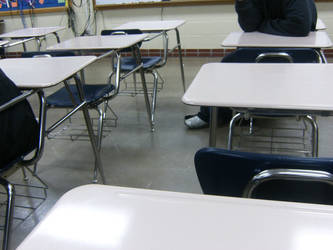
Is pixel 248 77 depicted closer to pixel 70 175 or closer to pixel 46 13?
pixel 70 175

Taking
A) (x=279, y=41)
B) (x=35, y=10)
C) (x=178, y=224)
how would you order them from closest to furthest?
1. (x=178, y=224)
2. (x=279, y=41)
3. (x=35, y=10)

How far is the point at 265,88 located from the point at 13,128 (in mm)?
973

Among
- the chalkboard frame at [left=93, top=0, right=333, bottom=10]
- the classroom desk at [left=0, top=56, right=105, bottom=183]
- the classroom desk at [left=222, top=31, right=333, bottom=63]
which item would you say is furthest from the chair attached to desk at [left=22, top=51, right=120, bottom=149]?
the chalkboard frame at [left=93, top=0, right=333, bottom=10]

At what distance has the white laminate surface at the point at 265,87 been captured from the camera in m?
0.99

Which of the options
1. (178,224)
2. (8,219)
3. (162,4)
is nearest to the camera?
(178,224)

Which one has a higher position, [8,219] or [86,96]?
[86,96]

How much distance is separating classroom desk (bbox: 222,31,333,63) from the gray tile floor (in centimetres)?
72

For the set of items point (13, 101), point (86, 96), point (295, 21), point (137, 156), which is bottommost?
point (137, 156)

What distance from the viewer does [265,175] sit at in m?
0.64

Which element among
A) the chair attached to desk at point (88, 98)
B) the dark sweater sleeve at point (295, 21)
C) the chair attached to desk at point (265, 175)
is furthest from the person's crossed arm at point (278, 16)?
the chair attached to desk at point (265, 175)

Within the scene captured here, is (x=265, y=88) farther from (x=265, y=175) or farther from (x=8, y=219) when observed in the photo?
(x=8, y=219)

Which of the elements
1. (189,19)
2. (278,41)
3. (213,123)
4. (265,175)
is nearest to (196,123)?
(278,41)

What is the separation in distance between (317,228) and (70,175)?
1749 millimetres

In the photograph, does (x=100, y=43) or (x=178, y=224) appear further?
(x=100, y=43)
